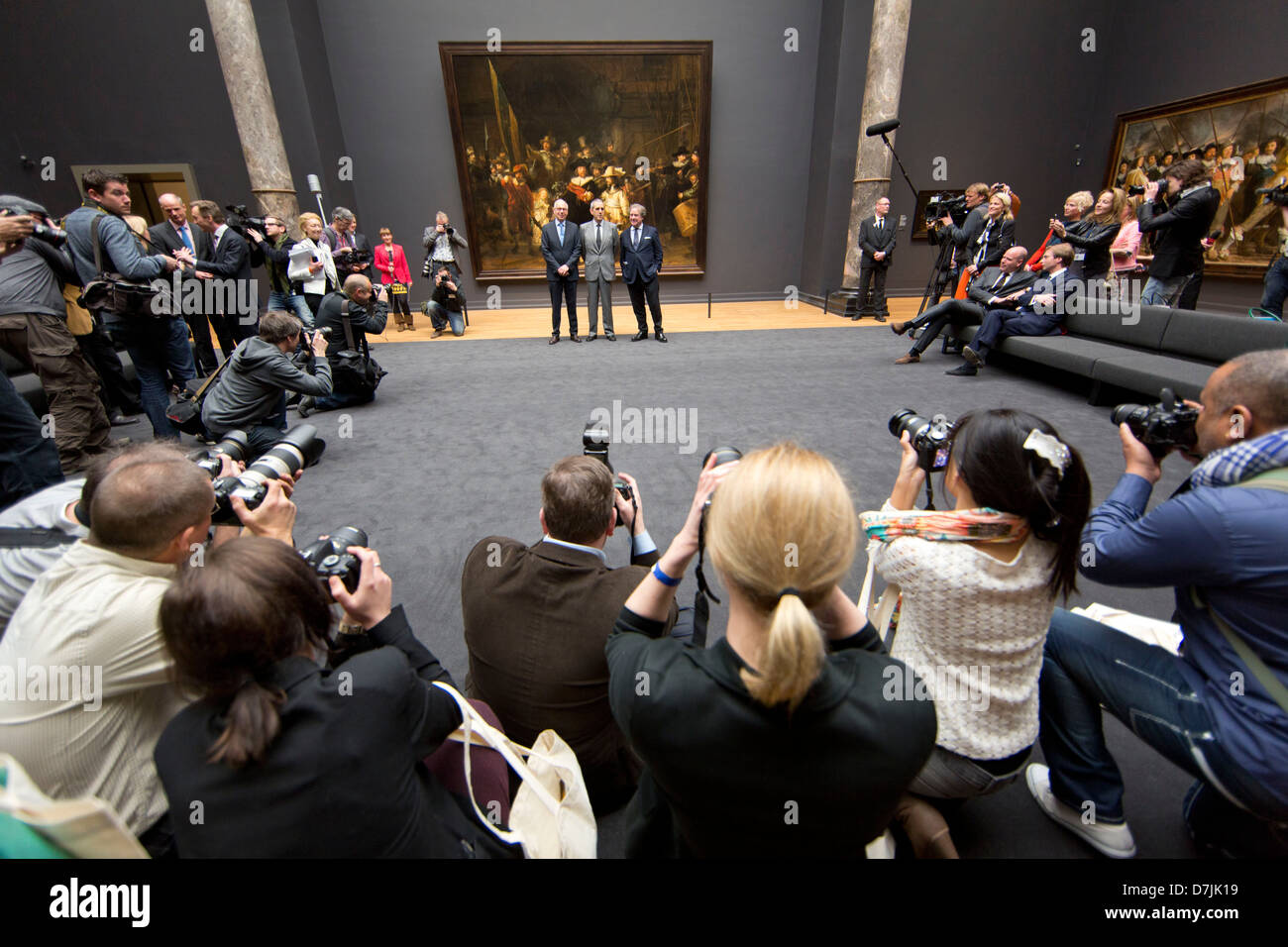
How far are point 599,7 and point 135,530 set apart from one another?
1068 centimetres

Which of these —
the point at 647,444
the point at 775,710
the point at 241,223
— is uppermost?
the point at 241,223

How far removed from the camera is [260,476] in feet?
5.46

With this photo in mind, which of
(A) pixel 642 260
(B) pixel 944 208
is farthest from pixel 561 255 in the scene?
(B) pixel 944 208

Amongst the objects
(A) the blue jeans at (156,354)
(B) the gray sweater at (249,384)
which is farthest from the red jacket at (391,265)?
(B) the gray sweater at (249,384)

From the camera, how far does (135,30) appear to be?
7.97m

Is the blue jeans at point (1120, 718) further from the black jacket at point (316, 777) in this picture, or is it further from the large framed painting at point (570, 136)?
the large framed painting at point (570, 136)

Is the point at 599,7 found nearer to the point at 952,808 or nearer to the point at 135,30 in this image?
the point at 135,30

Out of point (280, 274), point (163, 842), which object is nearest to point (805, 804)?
point (163, 842)

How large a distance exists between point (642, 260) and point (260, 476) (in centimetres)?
658

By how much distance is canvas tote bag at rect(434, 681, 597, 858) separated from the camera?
1144 millimetres

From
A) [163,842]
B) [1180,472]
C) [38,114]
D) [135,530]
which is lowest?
[1180,472]

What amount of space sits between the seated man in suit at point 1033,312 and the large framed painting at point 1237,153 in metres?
3.76

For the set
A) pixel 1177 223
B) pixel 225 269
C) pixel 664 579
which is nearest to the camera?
pixel 664 579

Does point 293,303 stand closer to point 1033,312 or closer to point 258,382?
point 258,382
